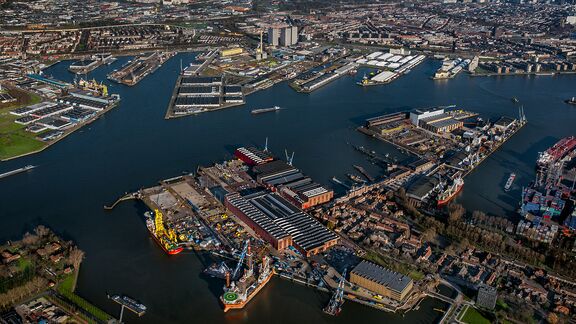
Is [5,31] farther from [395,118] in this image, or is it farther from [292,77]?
[395,118]

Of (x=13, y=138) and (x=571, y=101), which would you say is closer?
A: (x=13, y=138)

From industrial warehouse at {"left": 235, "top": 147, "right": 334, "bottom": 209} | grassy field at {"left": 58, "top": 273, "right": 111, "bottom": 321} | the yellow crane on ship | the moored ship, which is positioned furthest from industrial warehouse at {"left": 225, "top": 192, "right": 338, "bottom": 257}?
the moored ship

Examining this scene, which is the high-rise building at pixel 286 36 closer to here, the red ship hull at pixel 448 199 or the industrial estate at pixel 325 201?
the industrial estate at pixel 325 201

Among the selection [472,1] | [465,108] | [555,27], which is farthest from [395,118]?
[472,1]

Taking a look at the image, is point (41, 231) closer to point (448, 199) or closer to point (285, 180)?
point (285, 180)

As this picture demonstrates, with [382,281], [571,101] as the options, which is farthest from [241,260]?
[571,101]

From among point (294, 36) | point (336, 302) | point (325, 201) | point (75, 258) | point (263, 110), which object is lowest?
point (336, 302)

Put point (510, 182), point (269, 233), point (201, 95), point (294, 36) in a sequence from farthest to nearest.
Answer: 1. point (294, 36)
2. point (201, 95)
3. point (510, 182)
4. point (269, 233)

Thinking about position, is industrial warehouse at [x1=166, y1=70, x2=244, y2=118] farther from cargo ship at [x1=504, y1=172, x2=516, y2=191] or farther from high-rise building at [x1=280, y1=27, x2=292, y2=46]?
cargo ship at [x1=504, y1=172, x2=516, y2=191]
